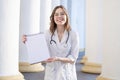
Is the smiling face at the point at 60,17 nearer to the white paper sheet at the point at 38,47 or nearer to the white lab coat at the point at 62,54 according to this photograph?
the white lab coat at the point at 62,54

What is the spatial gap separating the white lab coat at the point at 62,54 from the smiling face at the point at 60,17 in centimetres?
14

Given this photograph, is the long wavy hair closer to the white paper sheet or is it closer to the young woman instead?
the young woman

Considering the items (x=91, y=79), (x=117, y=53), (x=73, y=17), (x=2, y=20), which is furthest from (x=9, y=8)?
(x=73, y=17)

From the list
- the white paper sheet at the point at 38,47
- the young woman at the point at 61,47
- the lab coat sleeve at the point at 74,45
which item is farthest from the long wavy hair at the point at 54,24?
the white paper sheet at the point at 38,47

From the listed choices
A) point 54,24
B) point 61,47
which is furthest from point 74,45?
point 54,24

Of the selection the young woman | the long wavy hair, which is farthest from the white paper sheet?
the long wavy hair

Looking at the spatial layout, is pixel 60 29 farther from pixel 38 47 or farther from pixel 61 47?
pixel 38 47

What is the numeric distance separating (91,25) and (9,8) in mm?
3704

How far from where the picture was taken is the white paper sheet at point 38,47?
3287 mm

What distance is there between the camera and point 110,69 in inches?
271

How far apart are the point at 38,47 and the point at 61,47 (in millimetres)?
297

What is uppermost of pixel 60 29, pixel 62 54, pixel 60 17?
pixel 60 17

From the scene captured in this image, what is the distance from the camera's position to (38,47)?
3311 mm

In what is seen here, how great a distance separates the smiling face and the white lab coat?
144mm
